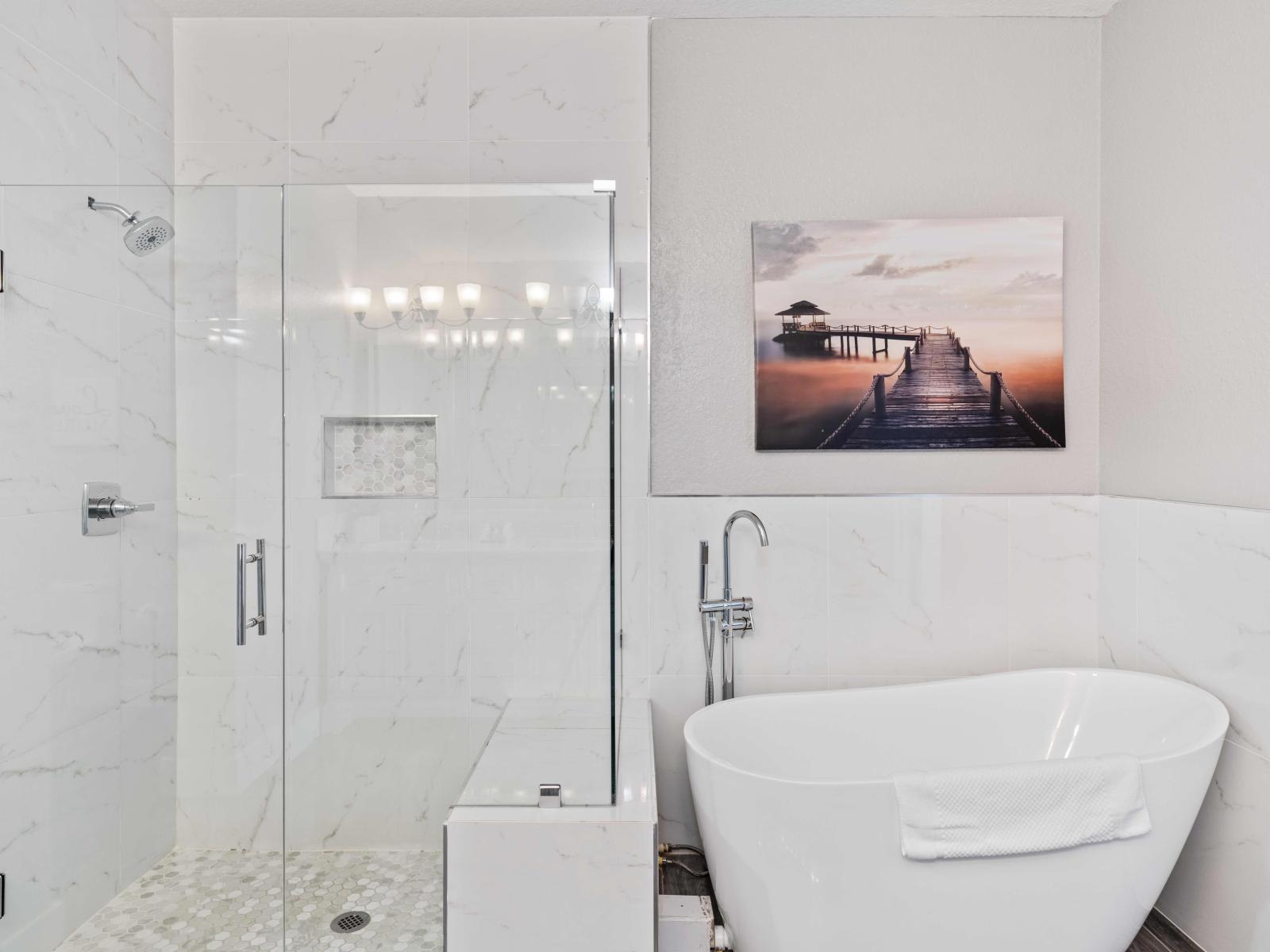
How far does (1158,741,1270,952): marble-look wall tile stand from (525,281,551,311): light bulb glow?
200 cm

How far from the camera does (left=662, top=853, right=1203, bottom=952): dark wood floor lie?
6.83 feet

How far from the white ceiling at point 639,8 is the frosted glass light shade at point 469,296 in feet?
4.06

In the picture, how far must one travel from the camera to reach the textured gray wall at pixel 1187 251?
196 centimetres

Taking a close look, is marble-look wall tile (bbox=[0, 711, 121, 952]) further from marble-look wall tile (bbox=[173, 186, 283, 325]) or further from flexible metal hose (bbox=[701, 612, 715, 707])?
flexible metal hose (bbox=[701, 612, 715, 707])

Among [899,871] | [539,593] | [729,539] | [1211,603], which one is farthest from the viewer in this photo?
[729,539]

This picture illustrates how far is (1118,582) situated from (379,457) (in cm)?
217

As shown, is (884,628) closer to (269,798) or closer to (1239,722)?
(1239,722)

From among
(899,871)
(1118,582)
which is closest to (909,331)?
(1118,582)

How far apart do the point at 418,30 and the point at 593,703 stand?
83.2 inches

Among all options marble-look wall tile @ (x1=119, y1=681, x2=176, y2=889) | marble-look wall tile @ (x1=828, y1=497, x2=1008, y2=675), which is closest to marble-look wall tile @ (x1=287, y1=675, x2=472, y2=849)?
marble-look wall tile @ (x1=119, y1=681, x2=176, y2=889)

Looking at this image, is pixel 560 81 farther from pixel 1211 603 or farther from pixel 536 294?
pixel 1211 603

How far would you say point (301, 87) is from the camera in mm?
2514

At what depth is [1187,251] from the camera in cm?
217

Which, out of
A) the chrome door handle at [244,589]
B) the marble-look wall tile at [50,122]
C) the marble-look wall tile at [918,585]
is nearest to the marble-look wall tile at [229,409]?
the chrome door handle at [244,589]
